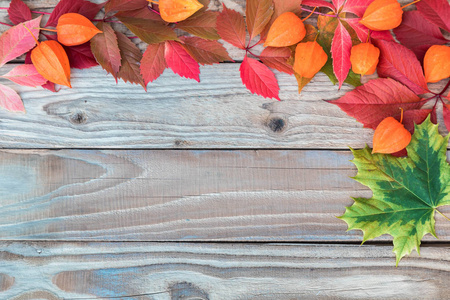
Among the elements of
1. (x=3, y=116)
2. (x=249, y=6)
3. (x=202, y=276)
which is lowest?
(x=202, y=276)

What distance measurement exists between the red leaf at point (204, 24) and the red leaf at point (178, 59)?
0.04m

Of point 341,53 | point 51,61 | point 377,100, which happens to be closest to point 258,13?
point 341,53

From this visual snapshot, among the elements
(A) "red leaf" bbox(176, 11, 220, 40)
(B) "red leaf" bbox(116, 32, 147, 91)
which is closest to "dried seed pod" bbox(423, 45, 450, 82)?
(A) "red leaf" bbox(176, 11, 220, 40)

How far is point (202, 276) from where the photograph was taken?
2.23 ft

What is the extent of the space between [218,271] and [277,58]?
0.42 m

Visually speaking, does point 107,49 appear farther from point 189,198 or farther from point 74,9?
point 189,198

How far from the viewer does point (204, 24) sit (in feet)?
2.05

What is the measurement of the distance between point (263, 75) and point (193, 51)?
14 cm

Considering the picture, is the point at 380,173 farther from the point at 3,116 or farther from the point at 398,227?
the point at 3,116

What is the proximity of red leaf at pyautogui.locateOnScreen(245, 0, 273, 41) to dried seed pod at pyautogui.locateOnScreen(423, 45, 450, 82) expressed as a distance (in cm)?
29

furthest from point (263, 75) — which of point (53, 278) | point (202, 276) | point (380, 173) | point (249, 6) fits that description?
point (53, 278)

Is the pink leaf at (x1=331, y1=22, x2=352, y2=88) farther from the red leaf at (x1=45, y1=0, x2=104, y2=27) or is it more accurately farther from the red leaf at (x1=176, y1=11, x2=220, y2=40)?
the red leaf at (x1=45, y1=0, x2=104, y2=27)

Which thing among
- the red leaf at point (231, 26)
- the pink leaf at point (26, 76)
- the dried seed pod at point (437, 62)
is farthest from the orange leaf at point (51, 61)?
the dried seed pod at point (437, 62)

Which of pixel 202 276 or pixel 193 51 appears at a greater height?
pixel 193 51
